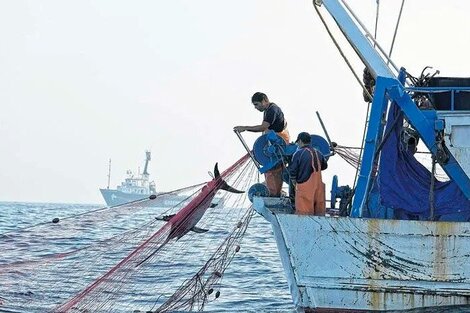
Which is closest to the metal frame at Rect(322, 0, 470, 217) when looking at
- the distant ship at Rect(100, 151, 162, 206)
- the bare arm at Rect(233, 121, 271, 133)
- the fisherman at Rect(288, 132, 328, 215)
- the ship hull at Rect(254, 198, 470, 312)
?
the fisherman at Rect(288, 132, 328, 215)

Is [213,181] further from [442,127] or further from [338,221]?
[442,127]

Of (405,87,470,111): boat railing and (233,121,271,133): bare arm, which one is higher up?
(405,87,470,111): boat railing

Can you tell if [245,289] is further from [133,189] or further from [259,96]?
[133,189]

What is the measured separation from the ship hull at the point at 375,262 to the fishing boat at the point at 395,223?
1 cm

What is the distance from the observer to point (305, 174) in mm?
12078

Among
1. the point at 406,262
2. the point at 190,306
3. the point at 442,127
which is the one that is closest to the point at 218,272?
the point at 190,306

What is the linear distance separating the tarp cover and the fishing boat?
13mm

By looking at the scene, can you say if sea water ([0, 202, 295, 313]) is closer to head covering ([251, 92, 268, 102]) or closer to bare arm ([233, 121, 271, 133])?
bare arm ([233, 121, 271, 133])

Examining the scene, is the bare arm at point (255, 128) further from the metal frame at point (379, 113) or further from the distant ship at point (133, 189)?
the distant ship at point (133, 189)

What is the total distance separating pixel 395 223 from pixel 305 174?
56.4 inches

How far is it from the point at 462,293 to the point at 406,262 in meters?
0.78

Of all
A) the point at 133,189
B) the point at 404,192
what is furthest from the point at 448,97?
the point at 133,189

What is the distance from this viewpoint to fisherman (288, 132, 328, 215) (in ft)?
39.5

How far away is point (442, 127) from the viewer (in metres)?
11.5
